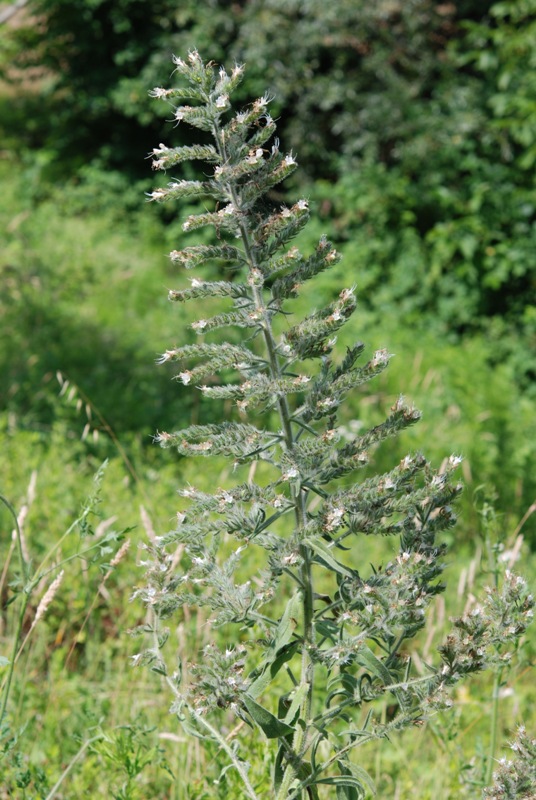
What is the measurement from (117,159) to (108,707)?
9218mm

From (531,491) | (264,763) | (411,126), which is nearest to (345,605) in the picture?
(264,763)

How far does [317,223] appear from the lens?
9.21 m

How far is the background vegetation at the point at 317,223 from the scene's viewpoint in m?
5.30

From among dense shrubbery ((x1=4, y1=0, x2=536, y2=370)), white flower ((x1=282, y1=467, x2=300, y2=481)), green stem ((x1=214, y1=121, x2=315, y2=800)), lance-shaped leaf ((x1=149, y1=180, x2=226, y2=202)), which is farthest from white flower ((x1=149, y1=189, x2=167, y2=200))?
dense shrubbery ((x1=4, y1=0, x2=536, y2=370))

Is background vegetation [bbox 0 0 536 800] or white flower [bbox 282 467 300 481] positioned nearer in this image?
white flower [bbox 282 467 300 481]

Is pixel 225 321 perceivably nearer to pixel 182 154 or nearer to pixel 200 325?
pixel 200 325

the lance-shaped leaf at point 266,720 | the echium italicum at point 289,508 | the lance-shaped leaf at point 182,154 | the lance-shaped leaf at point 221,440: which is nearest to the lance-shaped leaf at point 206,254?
the echium italicum at point 289,508

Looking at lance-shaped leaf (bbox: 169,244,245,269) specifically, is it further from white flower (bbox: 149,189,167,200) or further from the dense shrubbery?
the dense shrubbery

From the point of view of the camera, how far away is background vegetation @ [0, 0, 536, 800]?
5.30m

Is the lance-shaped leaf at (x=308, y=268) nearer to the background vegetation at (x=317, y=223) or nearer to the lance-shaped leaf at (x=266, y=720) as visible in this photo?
the lance-shaped leaf at (x=266, y=720)

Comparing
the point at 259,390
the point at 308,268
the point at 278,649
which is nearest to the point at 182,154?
the point at 308,268

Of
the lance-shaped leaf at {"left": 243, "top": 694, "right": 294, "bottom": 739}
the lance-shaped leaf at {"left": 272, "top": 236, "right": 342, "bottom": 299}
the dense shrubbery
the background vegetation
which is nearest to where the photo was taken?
the lance-shaped leaf at {"left": 243, "top": 694, "right": 294, "bottom": 739}

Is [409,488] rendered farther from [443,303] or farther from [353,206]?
[353,206]

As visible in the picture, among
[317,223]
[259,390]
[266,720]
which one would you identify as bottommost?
[266,720]
